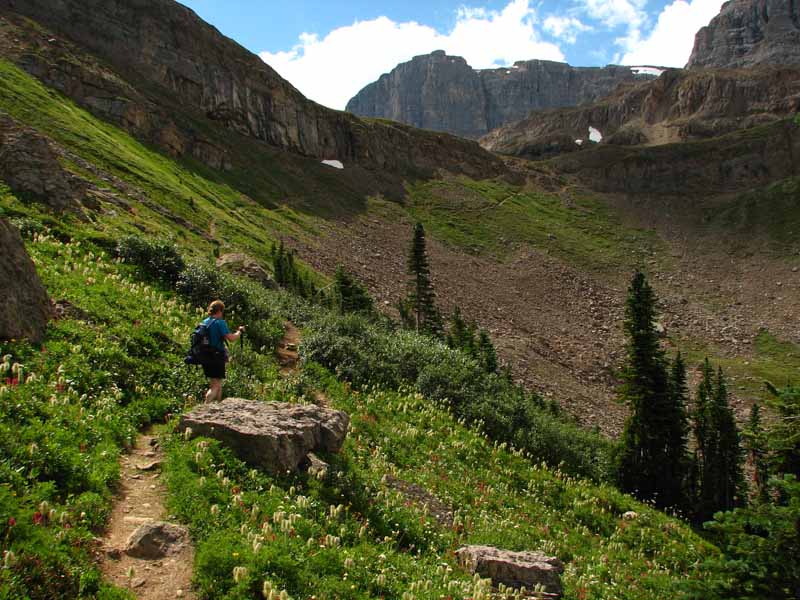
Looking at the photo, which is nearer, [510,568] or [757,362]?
[510,568]

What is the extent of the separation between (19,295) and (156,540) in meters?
6.37

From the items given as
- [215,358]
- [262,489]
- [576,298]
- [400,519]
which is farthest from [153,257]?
[576,298]

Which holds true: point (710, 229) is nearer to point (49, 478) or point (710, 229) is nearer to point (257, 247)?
point (257, 247)

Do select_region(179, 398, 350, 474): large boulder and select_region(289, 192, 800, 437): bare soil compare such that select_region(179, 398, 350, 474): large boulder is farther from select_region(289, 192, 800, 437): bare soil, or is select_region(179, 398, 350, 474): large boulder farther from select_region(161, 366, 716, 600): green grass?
select_region(289, 192, 800, 437): bare soil

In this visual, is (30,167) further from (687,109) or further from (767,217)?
(687,109)

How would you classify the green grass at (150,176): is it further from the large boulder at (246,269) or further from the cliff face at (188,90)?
the cliff face at (188,90)

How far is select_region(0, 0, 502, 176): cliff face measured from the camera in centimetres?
7869

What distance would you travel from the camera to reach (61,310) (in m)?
11.6

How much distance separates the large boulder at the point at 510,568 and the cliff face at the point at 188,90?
87322 millimetres

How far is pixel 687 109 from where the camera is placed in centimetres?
17412

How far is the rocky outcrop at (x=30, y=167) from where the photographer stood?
18.2m

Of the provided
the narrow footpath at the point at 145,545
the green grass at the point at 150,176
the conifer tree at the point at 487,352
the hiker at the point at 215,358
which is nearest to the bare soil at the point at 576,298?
the conifer tree at the point at 487,352

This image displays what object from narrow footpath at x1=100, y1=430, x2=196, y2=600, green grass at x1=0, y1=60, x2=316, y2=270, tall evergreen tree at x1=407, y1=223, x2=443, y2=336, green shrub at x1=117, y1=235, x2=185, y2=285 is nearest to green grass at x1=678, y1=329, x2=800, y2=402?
tall evergreen tree at x1=407, y1=223, x2=443, y2=336

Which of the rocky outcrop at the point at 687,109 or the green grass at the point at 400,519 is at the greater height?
the rocky outcrop at the point at 687,109
